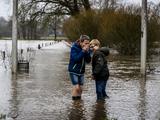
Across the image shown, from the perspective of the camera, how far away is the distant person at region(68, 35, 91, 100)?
41.3ft

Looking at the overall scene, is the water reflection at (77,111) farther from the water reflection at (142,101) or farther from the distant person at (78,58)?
the water reflection at (142,101)

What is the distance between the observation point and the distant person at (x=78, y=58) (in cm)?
1258

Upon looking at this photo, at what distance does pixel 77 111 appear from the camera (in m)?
11.1

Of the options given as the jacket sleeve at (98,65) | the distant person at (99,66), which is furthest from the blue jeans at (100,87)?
the jacket sleeve at (98,65)

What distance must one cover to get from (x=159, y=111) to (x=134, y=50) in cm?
2758

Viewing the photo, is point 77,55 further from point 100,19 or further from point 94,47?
point 100,19

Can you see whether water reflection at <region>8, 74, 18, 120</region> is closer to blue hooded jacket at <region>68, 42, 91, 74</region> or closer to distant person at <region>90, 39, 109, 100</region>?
blue hooded jacket at <region>68, 42, 91, 74</region>

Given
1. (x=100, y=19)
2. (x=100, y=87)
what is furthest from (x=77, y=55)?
(x=100, y=19)

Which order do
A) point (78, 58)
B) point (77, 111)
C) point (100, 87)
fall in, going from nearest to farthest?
point (77, 111) → point (78, 58) → point (100, 87)

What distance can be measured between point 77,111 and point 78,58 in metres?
1.87

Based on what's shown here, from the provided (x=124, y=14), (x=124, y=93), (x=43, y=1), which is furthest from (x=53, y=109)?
(x=43, y=1)

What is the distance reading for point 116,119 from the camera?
981 cm

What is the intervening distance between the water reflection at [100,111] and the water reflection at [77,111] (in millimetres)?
259

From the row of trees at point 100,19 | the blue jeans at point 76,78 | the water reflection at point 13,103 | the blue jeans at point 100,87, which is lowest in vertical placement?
the water reflection at point 13,103
